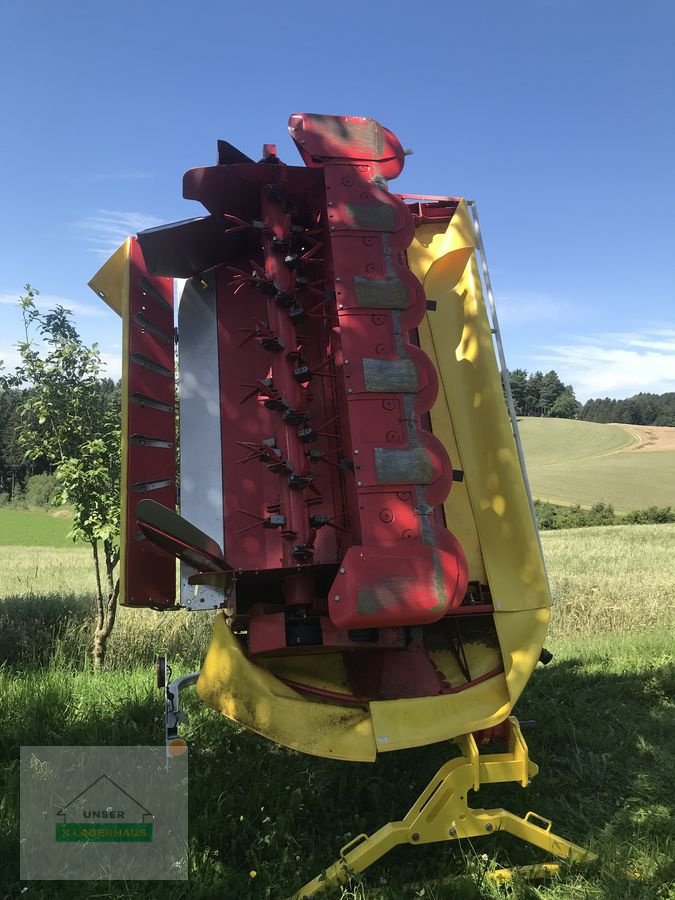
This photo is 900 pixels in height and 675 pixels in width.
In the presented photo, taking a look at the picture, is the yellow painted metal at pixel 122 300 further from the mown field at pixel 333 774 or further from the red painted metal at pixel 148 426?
the mown field at pixel 333 774

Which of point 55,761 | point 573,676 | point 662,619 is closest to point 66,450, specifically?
point 55,761

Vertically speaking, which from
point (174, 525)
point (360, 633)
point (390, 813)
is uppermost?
point (174, 525)

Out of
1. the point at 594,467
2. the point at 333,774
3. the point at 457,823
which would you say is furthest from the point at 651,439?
the point at 457,823

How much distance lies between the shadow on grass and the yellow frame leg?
171 mm

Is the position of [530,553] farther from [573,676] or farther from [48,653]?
[48,653]

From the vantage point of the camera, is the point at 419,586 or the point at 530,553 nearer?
the point at 419,586

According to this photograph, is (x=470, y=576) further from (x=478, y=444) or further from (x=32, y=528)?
(x=32, y=528)

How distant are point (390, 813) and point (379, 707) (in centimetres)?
127

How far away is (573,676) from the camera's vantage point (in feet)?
18.7

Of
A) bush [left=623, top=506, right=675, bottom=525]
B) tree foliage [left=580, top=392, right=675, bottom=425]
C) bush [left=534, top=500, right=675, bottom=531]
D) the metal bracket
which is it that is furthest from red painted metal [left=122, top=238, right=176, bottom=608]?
tree foliage [left=580, top=392, right=675, bottom=425]

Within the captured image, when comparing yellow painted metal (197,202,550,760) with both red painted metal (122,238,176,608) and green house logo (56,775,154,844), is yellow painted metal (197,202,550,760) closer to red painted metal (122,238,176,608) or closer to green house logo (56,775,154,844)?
red painted metal (122,238,176,608)

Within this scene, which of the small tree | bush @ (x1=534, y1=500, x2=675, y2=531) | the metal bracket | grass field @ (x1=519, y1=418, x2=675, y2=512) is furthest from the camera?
grass field @ (x1=519, y1=418, x2=675, y2=512)

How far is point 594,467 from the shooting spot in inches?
1956

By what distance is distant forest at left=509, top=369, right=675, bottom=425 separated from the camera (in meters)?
89.8
